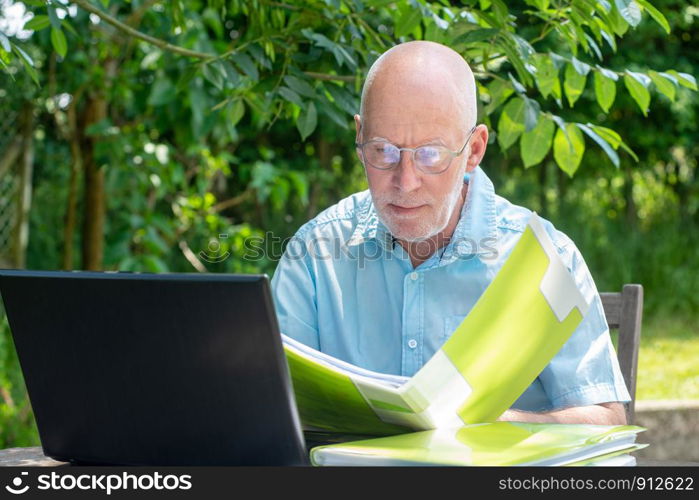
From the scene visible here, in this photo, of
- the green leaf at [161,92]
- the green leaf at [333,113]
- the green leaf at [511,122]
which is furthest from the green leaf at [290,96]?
the green leaf at [161,92]

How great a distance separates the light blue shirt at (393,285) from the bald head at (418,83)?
0.87 ft

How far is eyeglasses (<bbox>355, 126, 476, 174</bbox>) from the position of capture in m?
1.69

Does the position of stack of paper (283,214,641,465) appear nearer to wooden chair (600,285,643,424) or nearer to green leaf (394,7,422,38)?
wooden chair (600,285,643,424)

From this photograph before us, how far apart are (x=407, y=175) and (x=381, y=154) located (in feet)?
0.20

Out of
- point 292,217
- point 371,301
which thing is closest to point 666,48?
point 292,217

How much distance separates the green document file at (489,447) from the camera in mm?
1097

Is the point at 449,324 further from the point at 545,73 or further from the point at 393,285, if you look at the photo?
the point at 545,73

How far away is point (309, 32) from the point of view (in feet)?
7.98

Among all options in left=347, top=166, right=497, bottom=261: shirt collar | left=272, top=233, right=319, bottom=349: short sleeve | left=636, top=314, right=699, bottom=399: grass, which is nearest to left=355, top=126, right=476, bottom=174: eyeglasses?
left=347, top=166, right=497, bottom=261: shirt collar

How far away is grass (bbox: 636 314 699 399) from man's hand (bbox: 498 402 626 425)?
383 centimetres

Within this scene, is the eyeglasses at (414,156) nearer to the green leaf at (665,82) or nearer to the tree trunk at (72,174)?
the green leaf at (665,82)

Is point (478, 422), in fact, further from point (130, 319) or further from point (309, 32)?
point (309, 32)

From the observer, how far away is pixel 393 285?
1.92m

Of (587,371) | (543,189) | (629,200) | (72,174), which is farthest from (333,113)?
(629,200)
